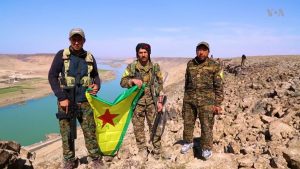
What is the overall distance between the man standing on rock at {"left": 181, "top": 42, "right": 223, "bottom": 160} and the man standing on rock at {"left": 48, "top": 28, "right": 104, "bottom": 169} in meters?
1.71

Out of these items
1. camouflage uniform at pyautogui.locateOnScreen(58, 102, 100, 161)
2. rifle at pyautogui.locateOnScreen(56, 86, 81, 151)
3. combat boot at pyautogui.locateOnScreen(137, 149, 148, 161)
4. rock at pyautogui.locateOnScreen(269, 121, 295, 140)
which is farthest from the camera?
rock at pyautogui.locateOnScreen(269, 121, 295, 140)

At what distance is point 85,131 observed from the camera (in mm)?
5422

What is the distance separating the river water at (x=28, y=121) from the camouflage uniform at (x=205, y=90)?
84.0ft

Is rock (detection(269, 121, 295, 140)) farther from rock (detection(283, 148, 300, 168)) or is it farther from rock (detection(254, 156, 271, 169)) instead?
rock (detection(254, 156, 271, 169))

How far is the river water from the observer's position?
3078 centimetres

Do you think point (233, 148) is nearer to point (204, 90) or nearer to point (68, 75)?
point (204, 90)

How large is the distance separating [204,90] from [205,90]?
2 centimetres

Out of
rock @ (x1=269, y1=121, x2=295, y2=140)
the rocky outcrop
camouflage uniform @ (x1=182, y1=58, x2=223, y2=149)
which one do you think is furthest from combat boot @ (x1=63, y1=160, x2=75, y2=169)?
rock @ (x1=269, y1=121, x2=295, y2=140)

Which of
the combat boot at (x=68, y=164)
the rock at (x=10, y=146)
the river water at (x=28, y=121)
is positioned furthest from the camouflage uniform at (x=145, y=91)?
the river water at (x=28, y=121)

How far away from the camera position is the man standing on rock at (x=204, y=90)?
5496mm

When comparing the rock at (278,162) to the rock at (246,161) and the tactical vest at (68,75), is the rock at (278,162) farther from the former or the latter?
the tactical vest at (68,75)

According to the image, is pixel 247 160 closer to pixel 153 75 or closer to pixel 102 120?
pixel 153 75

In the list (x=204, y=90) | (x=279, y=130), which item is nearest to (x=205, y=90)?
(x=204, y=90)

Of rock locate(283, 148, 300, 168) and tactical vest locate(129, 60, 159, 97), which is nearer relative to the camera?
rock locate(283, 148, 300, 168)
